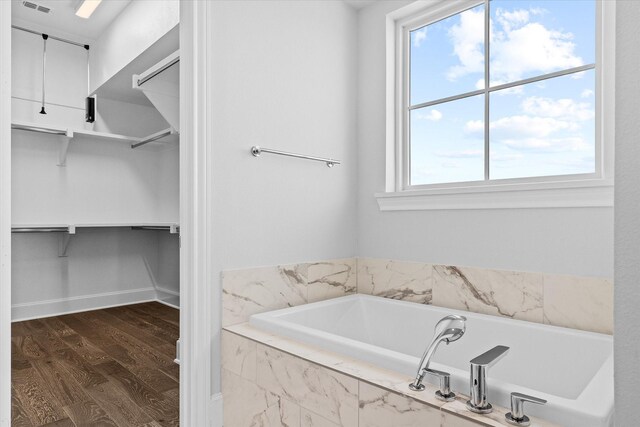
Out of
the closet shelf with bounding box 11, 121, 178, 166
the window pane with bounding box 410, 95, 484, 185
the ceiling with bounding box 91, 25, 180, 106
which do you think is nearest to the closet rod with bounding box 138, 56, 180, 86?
the ceiling with bounding box 91, 25, 180, 106

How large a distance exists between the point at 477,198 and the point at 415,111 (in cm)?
69

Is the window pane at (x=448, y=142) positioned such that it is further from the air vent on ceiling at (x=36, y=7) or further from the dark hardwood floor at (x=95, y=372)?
the air vent on ceiling at (x=36, y=7)

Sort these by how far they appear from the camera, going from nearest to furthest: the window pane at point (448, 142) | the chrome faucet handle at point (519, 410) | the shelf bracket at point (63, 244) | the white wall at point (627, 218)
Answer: the white wall at point (627, 218) < the chrome faucet handle at point (519, 410) < the window pane at point (448, 142) < the shelf bracket at point (63, 244)

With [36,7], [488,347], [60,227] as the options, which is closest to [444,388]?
[488,347]

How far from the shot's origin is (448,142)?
2178 millimetres

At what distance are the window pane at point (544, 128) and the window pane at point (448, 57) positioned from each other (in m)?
0.22

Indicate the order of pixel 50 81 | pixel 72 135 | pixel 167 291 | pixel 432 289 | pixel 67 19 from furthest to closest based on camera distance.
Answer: pixel 167 291 < pixel 50 81 < pixel 67 19 < pixel 72 135 < pixel 432 289

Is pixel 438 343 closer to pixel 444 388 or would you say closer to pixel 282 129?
pixel 444 388

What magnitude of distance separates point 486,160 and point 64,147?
3481 millimetres

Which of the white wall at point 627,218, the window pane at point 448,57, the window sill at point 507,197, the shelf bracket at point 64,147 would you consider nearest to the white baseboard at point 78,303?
the shelf bracket at point 64,147

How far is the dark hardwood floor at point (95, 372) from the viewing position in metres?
1.93

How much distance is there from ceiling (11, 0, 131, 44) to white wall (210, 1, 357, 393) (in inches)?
75.1

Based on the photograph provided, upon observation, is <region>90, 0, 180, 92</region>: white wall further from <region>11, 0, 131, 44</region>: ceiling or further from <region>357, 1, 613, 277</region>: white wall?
<region>357, 1, 613, 277</region>: white wall

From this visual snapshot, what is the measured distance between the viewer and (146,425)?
185 centimetres
